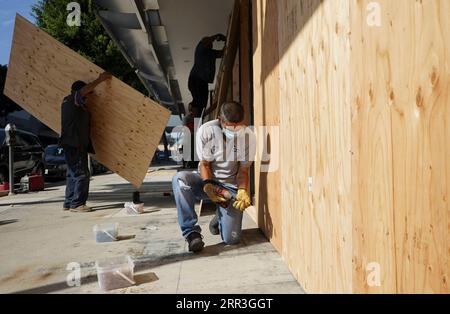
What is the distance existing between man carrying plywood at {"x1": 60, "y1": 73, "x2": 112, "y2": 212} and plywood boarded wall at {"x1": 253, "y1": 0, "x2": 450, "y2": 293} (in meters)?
4.59

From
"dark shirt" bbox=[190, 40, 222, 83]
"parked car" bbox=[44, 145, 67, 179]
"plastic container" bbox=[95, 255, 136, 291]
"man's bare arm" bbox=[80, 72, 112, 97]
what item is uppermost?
"dark shirt" bbox=[190, 40, 222, 83]

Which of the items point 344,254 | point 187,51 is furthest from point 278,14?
point 187,51

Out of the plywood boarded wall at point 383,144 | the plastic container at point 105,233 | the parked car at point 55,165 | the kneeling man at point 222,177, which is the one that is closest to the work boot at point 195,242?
the kneeling man at point 222,177

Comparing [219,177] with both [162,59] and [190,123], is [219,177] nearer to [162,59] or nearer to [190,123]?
[190,123]

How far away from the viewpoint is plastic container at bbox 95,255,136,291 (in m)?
2.77

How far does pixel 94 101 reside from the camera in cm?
628

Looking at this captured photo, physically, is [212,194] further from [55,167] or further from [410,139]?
[55,167]

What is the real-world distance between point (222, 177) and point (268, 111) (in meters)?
0.82

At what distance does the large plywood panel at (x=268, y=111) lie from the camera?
3439 millimetres

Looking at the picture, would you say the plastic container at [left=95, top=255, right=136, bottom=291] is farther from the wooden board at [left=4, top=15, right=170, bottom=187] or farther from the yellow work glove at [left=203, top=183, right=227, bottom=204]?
the wooden board at [left=4, top=15, right=170, bottom=187]

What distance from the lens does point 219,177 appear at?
3.95 meters

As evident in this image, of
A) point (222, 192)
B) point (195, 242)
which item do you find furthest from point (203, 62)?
point (195, 242)

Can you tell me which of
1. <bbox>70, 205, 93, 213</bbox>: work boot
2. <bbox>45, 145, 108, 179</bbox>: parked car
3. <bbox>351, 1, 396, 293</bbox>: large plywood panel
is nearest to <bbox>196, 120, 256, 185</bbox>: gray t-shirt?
<bbox>351, 1, 396, 293</bbox>: large plywood panel
